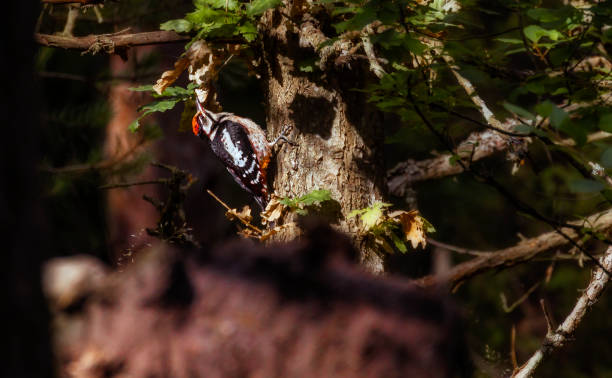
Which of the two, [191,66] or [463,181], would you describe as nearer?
[191,66]

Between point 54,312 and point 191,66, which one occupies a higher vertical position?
point 191,66

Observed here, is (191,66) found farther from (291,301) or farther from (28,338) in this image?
(28,338)

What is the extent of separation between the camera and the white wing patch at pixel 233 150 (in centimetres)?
200

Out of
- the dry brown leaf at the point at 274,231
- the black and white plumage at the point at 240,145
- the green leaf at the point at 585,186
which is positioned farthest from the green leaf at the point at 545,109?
the black and white plumage at the point at 240,145

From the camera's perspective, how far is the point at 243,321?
835 millimetres

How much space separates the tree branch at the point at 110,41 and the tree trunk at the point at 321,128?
0.33m

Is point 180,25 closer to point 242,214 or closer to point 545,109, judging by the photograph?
point 242,214

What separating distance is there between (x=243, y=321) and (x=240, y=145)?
49.2 inches

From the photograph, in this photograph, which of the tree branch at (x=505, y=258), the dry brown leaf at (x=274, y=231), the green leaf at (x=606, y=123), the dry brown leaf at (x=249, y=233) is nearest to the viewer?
the green leaf at (x=606, y=123)

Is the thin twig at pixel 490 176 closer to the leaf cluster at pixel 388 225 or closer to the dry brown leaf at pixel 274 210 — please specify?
the leaf cluster at pixel 388 225

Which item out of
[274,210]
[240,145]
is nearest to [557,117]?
[274,210]

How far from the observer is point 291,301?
2.82 feet

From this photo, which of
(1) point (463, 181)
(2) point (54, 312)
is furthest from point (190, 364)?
(1) point (463, 181)

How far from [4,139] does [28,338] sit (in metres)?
0.24
